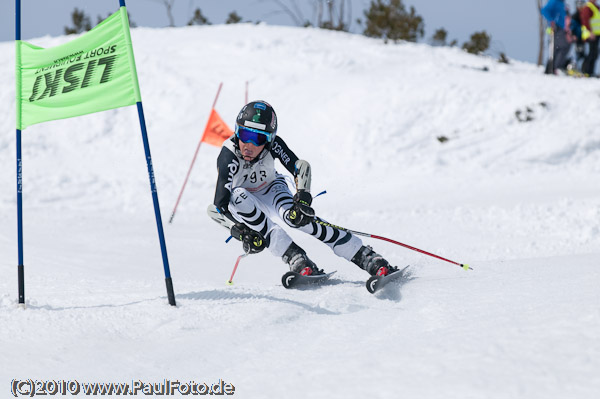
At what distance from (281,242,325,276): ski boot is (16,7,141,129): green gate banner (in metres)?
1.81

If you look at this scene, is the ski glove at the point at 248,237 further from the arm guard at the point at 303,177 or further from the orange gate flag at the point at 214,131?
the orange gate flag at the point at 214,131

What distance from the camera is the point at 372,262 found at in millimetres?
4684

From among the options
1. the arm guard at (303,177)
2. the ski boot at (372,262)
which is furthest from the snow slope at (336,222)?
the arm guard at (303,177)

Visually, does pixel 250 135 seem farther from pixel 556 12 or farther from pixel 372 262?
pixel 556 12

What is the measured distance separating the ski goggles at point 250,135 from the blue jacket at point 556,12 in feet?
34.6

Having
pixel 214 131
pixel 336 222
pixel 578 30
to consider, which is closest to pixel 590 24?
pixel 578 30

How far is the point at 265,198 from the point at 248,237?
0.59 m

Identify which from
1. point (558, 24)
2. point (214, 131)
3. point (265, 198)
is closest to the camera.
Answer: point (265, 198)

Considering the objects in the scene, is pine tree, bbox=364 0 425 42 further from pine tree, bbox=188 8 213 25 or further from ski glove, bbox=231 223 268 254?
ski glove, bbox=231 223 268 254

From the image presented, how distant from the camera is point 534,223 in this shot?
8.08m

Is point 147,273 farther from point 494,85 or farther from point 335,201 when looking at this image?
point 494,85

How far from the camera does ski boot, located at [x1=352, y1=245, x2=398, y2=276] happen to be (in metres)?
4.61

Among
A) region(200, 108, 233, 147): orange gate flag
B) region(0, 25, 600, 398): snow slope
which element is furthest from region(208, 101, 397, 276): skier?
region(200, 108, 233, 147): orange gate flag

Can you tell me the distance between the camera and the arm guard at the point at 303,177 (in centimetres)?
456
